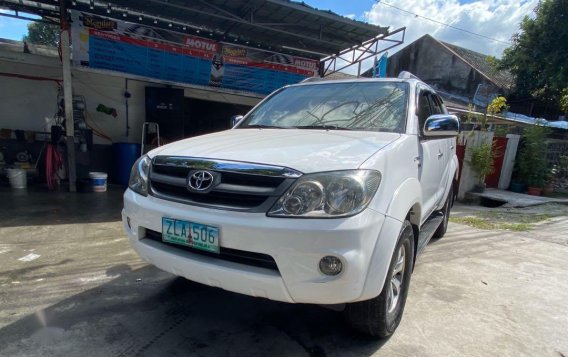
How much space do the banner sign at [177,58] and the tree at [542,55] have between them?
1241 centimetres

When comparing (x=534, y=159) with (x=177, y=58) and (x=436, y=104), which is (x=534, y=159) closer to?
(x=436, y=104)

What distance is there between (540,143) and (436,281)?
8.78 m

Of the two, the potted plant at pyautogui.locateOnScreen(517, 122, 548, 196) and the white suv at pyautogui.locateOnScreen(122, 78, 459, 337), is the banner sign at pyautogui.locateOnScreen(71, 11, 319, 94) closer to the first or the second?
the white suv at pyautogui.locateOnScreen(122, 78, 459, 337)

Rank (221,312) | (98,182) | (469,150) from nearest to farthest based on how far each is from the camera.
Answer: (221,312) < (98,182) < (469,150)

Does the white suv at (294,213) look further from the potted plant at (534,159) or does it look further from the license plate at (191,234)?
the potted plant at (534,159)

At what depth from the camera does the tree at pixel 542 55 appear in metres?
15.3

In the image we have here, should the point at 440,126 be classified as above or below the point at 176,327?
above

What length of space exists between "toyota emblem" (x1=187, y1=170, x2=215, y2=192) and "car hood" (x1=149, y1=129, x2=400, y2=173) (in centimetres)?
12

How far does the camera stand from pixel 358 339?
7.66 ft

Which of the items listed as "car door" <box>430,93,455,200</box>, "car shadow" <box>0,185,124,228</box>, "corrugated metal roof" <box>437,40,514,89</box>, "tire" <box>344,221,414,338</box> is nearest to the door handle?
"tire" <box>344,221,414,338</box>

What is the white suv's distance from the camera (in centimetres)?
181

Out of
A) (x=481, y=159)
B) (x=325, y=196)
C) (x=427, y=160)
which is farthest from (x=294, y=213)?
(x=481, y=159)

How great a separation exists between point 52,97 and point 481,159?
372 inches

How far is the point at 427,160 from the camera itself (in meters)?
3.03
